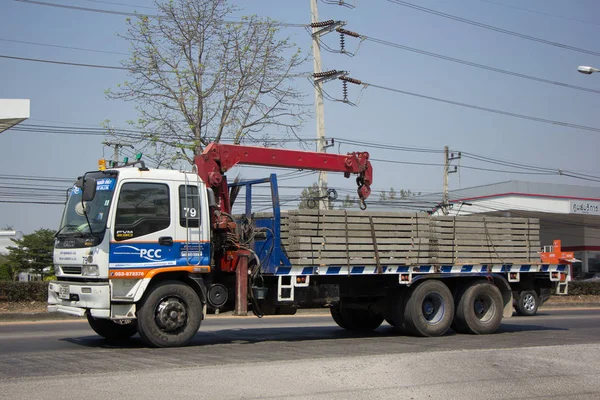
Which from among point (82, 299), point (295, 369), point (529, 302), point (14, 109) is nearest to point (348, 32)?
point (529, 302)

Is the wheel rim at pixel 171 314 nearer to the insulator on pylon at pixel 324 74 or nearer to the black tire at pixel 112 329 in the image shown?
the black tire at pixel 112 329

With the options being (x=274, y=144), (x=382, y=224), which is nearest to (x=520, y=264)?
(x=382, y=224)

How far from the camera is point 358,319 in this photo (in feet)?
49.7

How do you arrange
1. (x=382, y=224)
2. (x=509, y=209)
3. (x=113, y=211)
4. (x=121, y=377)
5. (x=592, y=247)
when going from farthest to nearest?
(x=592, y=247) < (x=509, y=209) < (x=382, y=224) < (x=113, y=211) < (x=121, y=377)

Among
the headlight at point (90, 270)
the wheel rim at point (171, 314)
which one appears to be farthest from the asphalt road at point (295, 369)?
the headlight at point (90, 270)

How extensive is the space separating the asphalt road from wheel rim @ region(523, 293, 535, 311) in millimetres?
8559

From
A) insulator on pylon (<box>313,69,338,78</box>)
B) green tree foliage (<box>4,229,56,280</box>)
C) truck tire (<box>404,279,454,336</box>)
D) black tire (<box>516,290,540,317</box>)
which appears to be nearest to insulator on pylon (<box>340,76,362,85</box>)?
insulator on pylon (<box>313,69,338,78</box>)

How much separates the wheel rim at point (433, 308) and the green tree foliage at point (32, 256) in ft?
101

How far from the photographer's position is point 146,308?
35.8 feet

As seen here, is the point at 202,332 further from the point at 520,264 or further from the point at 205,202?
the point at 520,264

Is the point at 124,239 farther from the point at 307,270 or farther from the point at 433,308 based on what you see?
the point at 433,308

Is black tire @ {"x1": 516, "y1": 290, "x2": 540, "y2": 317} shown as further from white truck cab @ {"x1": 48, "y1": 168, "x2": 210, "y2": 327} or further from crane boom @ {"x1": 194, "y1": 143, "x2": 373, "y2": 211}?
white truck cab @ {"x1": 48, "y1": 168, "x2": 210, "y2": 327}

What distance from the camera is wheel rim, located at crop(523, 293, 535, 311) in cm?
2174

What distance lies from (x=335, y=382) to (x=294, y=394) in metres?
0.81
